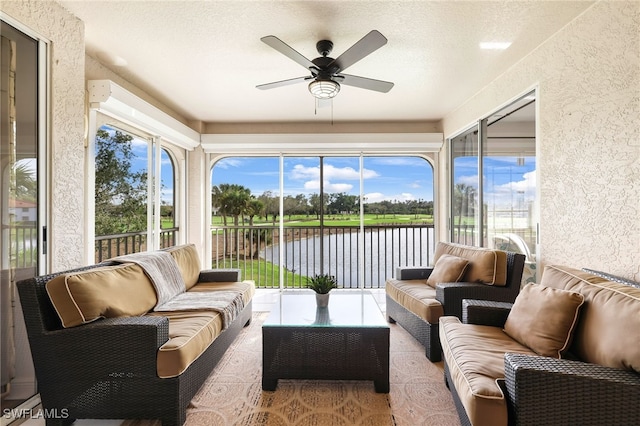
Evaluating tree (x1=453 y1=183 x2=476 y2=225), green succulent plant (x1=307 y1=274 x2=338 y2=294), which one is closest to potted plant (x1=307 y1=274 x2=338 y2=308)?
green succulent plant (x1=307 y1=274 x2=338 y2=294)

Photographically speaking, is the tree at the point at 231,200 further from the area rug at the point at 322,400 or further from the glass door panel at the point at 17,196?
the glass door panel at the point at 17,196

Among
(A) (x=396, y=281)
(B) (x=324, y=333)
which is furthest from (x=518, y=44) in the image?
(B) (x=324, y=333)

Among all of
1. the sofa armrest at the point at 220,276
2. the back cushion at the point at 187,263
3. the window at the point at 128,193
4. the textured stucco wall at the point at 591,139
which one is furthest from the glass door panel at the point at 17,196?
the textured stucco wall at the point at 591,139

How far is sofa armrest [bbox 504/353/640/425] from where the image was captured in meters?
1.29

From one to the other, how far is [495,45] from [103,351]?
3.46 meters

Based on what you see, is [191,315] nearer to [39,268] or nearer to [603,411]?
[39,268]

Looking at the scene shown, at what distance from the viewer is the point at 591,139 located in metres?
2.21

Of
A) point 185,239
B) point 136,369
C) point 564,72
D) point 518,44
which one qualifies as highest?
point 518,44

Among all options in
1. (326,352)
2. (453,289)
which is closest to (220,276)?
(326,352)

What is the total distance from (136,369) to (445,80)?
357 cm

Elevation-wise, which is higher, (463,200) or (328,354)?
(463,200)

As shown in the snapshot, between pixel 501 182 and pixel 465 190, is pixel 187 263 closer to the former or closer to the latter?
pixel 501 182

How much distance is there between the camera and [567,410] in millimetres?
1321

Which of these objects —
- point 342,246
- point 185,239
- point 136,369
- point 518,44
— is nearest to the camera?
point 136,369
